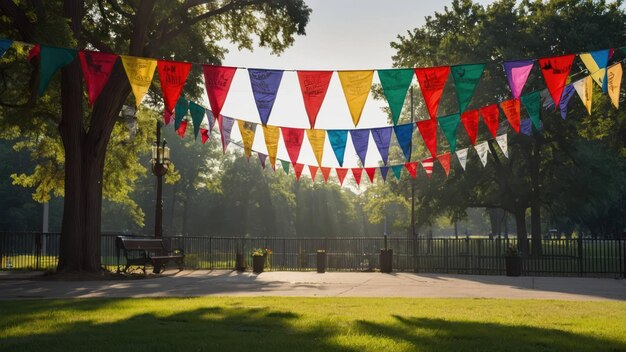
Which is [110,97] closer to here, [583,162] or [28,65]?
[28,65]

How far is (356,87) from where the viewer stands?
49.2ft

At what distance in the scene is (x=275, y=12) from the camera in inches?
895

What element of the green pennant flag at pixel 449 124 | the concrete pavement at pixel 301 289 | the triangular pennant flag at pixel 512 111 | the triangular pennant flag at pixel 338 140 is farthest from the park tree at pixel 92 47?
the triangular pennant flag at pixel 512 111

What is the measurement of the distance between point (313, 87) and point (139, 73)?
3753mm

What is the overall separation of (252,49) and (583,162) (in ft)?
69.4

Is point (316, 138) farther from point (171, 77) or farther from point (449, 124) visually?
point (171, 77)

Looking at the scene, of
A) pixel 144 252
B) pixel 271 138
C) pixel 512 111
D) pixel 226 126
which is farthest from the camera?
pixel 144 252

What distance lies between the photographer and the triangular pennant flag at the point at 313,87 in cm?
1495

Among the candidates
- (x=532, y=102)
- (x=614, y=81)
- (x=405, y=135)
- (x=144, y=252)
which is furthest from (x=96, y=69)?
(x=614, y=81)

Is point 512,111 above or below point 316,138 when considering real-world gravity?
above

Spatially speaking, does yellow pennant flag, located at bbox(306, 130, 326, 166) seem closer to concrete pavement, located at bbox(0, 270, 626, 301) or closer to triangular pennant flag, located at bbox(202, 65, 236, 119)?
concrete pavement, located at bbox(0, 270, 626, 301)

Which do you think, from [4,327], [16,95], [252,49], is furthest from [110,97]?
[4,327]

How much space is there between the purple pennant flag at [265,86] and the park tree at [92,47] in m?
5.18

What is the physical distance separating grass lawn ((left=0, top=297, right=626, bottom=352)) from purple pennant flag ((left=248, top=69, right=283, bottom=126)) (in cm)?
502
